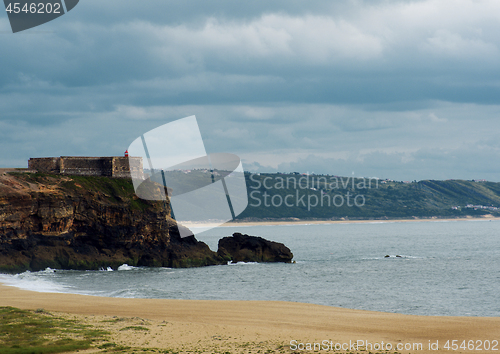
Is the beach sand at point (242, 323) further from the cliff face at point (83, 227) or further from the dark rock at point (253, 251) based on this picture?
the dark rock at point (253, 251)

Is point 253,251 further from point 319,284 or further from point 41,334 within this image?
point 41,334

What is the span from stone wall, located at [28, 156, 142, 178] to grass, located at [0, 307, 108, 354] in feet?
106

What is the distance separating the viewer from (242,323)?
69.2ft

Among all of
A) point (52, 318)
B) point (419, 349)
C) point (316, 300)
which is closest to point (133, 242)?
point (316, 300)

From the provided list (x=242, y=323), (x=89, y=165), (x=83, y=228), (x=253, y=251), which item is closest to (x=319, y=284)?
(x=242, y=323)

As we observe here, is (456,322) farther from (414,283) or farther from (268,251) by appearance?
(268,251)

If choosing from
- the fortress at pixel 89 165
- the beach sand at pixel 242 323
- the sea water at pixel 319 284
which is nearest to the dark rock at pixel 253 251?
the sea water at pixel 319 284

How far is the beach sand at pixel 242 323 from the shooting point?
16.8m

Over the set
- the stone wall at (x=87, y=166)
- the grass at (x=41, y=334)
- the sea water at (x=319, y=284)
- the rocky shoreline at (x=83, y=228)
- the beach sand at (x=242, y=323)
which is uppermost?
the stone wall at (x=87, y=166)

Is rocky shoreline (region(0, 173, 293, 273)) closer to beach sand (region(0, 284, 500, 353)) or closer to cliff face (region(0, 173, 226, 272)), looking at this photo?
cliff face (region(0, 173, 226, 272))

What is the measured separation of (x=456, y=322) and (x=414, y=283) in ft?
55.4

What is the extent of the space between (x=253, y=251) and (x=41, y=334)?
4104cm

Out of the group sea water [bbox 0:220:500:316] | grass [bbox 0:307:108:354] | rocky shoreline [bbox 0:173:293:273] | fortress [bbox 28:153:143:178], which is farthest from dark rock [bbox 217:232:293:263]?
grass [bbox 0:307:108:354]

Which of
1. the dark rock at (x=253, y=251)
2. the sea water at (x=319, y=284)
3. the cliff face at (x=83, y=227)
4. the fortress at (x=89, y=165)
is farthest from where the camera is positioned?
the dark rock at (x=253, y=251)
